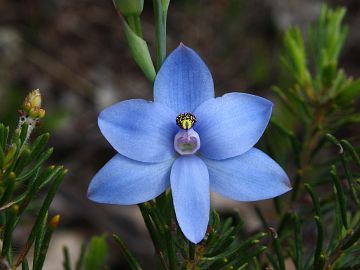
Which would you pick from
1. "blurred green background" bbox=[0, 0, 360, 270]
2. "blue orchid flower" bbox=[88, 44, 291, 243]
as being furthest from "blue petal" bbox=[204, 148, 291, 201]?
"blurred green background" bbox=[0, 0, 360, 270]

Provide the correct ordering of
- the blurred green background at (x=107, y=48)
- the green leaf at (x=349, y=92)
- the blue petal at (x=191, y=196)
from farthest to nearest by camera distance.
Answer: the blurred green background at (x=107, y=48) → the green leaf at (x=349, y=92) → the blue petal at (x=191, y=196)

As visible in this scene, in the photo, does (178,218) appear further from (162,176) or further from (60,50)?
(60,50)

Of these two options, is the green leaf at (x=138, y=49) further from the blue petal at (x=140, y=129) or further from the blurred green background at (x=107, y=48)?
the blurred green background at (x=107, y=48)

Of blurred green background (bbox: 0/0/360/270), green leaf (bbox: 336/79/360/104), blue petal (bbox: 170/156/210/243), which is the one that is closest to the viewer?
blue petal (bbox: 170/156/210/243)

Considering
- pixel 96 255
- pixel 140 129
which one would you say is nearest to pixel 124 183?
pixel 140 129

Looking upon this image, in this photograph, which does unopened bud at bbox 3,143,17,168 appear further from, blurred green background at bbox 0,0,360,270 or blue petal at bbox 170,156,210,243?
blurred green background at bbox 0,0,360,270

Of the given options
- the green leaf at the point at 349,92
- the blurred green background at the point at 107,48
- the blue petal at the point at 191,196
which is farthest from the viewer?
the blurred green background at the point at 107,48

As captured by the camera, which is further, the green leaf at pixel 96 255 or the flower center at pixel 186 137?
the green leaf at pixel 96 255

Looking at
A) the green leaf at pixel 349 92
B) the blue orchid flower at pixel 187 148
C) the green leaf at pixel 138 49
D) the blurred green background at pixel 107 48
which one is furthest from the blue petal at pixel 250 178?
the blurred green background at pixel 107 48
